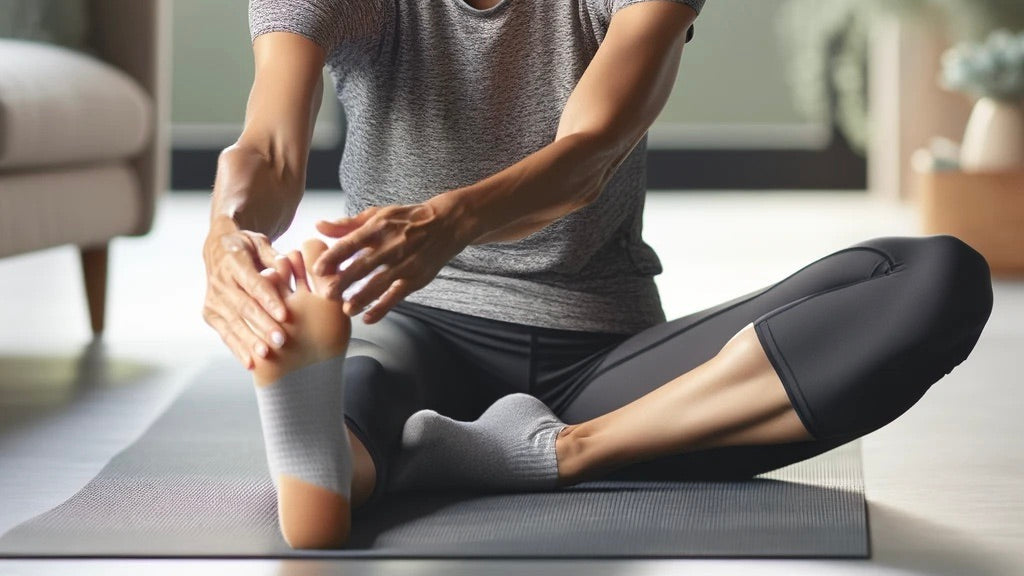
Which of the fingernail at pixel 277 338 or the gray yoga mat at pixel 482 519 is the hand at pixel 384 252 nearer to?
the fingernail at pixel 277 338

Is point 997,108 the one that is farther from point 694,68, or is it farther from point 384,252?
point 384,252

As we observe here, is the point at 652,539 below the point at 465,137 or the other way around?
below

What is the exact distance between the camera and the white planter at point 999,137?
315cm

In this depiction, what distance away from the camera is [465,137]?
139 centimetres

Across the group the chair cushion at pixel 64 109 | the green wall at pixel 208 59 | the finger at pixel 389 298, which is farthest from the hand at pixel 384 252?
the green wall at pixel 208 59

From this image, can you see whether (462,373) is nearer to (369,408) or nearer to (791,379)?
(369,408)

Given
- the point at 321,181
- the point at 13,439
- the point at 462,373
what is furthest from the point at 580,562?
the point at 321,181

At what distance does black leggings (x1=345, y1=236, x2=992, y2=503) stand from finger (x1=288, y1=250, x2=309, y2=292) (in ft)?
0.67

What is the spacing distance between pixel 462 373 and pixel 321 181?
12.7 ft

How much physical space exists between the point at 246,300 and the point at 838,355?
51cm

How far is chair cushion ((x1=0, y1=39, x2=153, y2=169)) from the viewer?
1.93 metres

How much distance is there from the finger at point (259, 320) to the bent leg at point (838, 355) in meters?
0.38

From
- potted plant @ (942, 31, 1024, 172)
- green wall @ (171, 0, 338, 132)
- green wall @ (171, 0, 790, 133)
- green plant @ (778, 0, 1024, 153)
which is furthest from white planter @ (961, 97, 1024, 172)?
green wall @ (171, 0, 338, 132)

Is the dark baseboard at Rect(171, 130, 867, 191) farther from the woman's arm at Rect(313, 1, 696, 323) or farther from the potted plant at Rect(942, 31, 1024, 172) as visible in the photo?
the woman's arm at Rect(313, 1, 696, 323)
